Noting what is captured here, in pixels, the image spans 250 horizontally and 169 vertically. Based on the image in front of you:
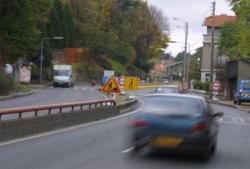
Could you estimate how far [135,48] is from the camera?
134m

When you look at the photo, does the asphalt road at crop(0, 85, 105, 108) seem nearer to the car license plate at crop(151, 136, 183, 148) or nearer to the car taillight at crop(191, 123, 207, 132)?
the car license plate at crop(151, 136, 183, 148)

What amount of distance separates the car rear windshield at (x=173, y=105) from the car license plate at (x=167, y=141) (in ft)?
2.01

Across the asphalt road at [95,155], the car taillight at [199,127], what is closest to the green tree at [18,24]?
the asphalt road at [95,155]

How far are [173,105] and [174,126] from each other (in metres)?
0.73

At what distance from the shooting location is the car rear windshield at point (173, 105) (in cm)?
1470

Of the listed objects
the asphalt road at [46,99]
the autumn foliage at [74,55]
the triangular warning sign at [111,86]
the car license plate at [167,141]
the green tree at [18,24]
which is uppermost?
the green tree at [18,24]

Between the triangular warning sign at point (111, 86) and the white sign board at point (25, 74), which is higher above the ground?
the triangular warning sign at point (111, 86)

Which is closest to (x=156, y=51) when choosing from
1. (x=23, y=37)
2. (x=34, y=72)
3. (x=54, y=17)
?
(x=54, y=17)

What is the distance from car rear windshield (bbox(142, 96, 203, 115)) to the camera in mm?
14695

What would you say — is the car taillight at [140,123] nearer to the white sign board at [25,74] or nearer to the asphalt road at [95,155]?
the asphalt road at [95,155]

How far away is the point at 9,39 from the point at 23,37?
132cm

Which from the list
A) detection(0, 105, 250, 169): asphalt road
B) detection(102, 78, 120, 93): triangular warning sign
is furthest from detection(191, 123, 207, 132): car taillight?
detection(102, 78, 120, 93): triangular warning sign

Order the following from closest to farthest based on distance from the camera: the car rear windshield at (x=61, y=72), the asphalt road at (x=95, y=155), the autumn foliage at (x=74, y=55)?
the asphalt road at (x=95, y=155) < the car rear windshield at (x=61, y=72) < the autumn foliage at (x=74, y=55)

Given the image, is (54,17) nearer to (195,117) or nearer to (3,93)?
(3,93)
